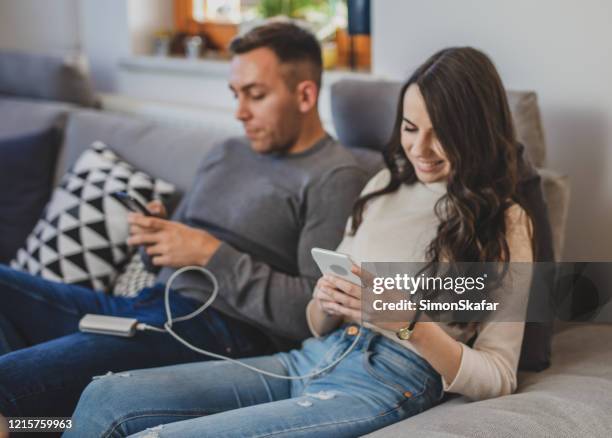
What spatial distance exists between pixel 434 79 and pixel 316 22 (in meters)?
1.29

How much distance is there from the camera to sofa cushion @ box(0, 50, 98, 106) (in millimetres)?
2621

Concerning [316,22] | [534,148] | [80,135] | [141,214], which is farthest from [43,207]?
[534,148]

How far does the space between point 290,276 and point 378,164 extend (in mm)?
309

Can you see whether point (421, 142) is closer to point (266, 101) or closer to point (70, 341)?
point (266, 101)

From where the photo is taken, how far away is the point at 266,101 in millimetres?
1657

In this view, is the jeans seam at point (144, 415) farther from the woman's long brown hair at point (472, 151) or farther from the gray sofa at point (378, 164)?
the woman's long brown hair at point (472, 151)

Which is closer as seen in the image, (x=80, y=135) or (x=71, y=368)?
(x=71, y=368)

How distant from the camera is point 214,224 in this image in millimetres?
1711

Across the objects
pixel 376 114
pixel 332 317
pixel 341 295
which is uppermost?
pixel 376 114

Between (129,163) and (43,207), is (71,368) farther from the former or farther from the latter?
(43,207)

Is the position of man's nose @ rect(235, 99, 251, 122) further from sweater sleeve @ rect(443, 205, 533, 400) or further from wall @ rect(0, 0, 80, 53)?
wall @ rect(0, 0, 80, 53)

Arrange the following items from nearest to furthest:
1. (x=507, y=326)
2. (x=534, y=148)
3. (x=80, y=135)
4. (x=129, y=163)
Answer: (x=507, y=326)
(x=534, y=148)
(x=129, y=163)
(x=80, y=135)

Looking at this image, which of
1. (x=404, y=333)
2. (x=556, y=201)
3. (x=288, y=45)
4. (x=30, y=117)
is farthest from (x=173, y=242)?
(x=30, y=117)

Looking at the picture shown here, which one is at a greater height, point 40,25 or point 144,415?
point 40,25
